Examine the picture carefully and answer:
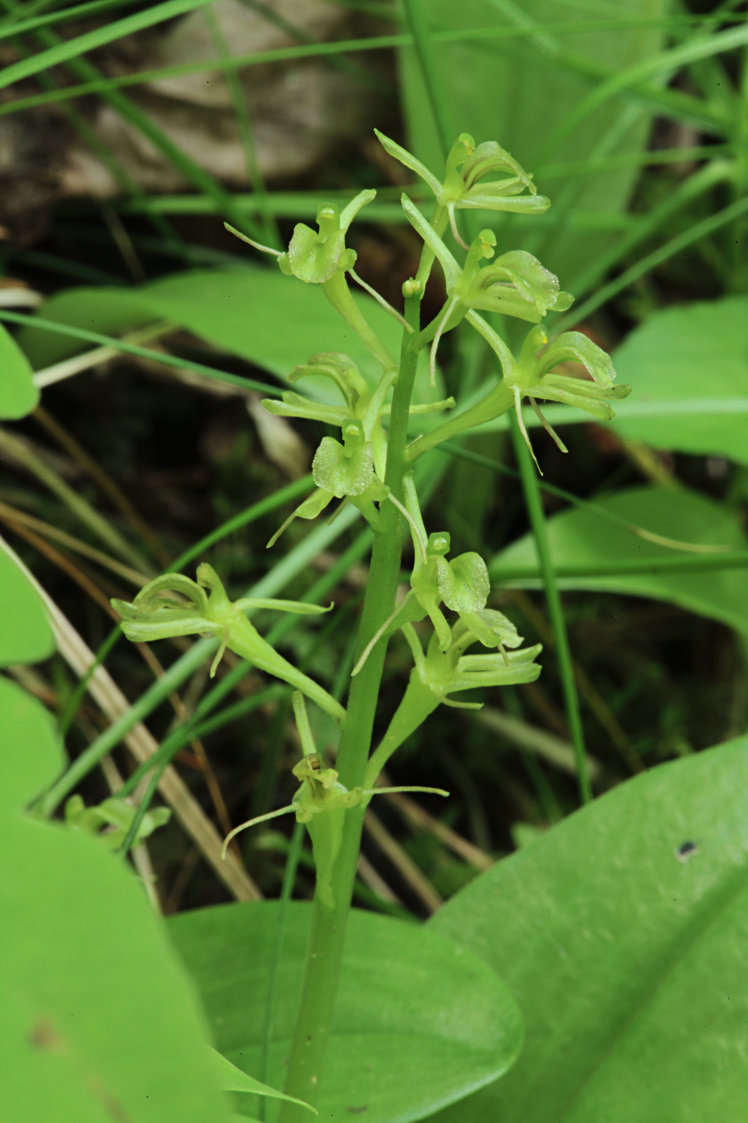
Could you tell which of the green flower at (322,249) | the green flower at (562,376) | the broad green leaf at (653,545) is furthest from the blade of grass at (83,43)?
the broad green leaf at (653,545)

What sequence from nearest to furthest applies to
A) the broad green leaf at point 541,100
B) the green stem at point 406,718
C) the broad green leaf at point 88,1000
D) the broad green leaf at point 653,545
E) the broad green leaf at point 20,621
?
the broad green leaf at point 88,1000 < the broad green leaf at point 20,621 < the green stem at point 406,718 < the broad green leaf at point 653,545 < the broad green leaf at point 541,100

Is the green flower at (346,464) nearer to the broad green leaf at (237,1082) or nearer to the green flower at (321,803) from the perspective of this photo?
the green flower at (321,803)

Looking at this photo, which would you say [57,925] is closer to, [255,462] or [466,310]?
[466,310]

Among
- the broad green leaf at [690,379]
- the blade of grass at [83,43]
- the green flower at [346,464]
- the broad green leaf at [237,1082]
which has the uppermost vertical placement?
the blade of grass at [83,43]

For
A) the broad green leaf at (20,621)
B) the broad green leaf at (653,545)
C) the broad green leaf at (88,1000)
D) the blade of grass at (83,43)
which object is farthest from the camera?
the broad green leaf at (653,545)

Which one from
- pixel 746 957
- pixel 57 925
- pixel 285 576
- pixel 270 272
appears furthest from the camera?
pixel 270 272

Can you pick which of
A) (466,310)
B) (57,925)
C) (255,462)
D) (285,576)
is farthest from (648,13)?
(57,925)
